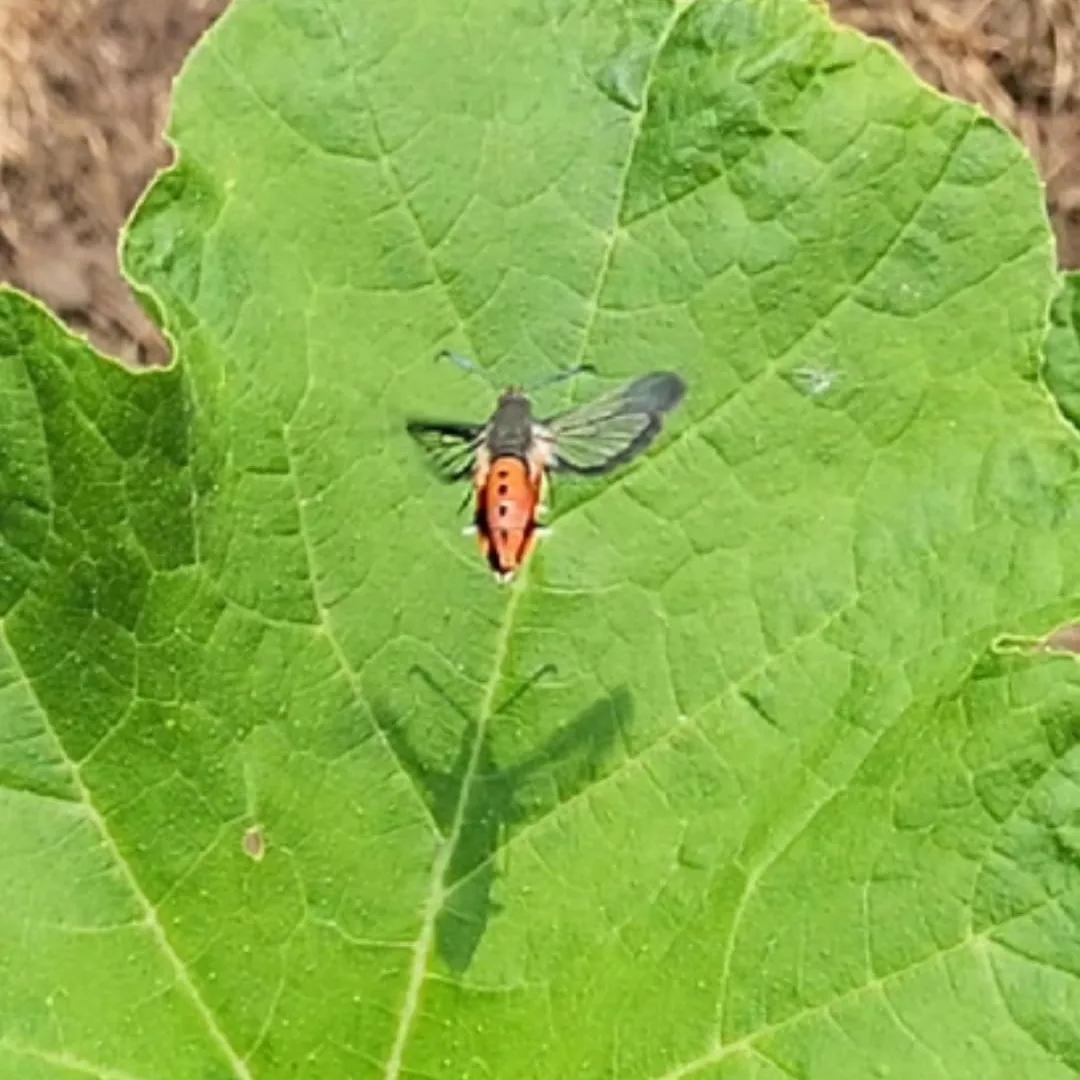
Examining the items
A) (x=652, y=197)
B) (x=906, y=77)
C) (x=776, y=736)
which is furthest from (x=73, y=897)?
(x=906, y=77)

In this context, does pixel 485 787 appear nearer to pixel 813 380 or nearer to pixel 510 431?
pixel 510 431

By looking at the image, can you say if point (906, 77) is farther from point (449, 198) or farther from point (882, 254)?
point (449, 198)

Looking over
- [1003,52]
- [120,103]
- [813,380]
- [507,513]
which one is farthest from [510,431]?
[1003,52]

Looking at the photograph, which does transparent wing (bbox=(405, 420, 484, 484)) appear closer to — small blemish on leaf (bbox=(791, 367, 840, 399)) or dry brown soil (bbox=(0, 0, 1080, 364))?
small blemish on leaf (bbox=(791, 367, 840, 399))

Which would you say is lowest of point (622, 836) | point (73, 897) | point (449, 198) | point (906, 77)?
point (622, 836)

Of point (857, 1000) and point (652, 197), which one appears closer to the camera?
point (857, 1000)

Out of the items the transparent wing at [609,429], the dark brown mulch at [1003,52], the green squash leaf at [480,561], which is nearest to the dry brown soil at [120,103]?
Answer: the dark brown mulch at [1003,52]
